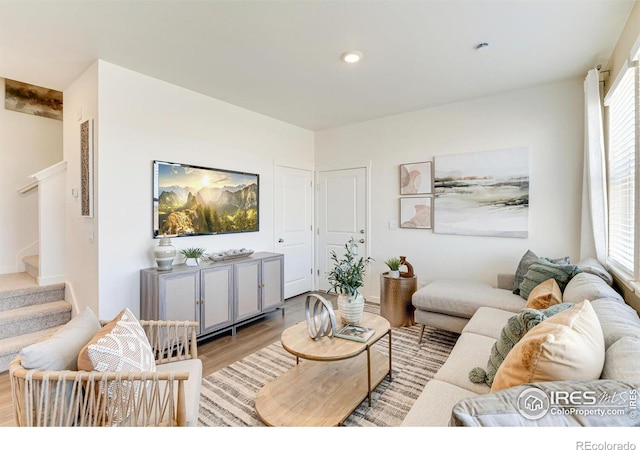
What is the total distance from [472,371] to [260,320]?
263cm

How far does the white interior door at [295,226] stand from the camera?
175 inches

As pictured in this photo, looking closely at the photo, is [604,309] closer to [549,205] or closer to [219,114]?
[549,205]

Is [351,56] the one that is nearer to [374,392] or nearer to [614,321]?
[614,321]

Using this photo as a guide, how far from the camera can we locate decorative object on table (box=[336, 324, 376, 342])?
2058 mm

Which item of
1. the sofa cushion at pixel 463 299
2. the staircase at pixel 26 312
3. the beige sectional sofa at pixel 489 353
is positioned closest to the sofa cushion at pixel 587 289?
the beige sectional sofa at pixel 489 353

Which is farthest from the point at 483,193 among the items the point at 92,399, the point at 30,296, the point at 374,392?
the point at 30,296

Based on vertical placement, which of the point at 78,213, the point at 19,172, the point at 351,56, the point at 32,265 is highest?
the point at 351,56

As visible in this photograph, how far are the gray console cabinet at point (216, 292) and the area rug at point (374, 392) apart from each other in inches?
23.3

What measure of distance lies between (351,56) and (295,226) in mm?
2667

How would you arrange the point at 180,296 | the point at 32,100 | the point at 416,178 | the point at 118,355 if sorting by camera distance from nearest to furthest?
1. the point at 118,355
2. the point at 180,296
3. the point at 32,100
4. the point at 416,178

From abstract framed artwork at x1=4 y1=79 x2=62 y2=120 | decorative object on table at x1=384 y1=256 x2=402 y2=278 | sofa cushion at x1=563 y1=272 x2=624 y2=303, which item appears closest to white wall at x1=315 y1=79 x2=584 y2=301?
decorative object on table at x1=384 y1=256 x2=402 y2=278

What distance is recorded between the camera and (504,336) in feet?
4.91

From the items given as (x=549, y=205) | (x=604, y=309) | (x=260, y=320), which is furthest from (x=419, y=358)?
(x=549, y=205)

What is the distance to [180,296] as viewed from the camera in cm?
279
